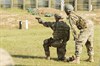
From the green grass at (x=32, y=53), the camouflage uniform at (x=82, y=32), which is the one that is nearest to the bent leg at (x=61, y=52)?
the green grass at (x=32, y=53)

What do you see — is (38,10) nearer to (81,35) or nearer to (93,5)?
(93,5)

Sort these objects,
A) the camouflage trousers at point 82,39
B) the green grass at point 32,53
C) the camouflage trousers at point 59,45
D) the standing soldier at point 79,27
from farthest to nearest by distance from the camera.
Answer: the camouflage trousers at point 59,45
the green grass at point 32,53
the camouflage trousers at point 82,39
the standing soldier at point 79,27

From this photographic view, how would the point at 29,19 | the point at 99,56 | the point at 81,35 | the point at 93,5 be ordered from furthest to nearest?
the point at 93,5, the point at 29,19, the point at 99,56, the point at 81,35

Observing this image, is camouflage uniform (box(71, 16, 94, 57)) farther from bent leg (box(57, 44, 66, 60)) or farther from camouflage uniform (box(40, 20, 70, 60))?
bent leg (box(57, 44, 66, 60))

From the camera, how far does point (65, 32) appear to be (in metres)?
17.2

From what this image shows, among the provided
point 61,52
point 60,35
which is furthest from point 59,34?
point 61,52

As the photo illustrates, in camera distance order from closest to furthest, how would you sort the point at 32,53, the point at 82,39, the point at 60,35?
the point at 82,39, the point at 60,35, the point at 32,53

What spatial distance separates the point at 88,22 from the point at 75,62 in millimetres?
1483

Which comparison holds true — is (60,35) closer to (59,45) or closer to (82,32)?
(59,45)

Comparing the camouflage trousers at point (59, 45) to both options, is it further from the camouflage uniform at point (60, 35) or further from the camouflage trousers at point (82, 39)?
the camouflage trousers at point (82, 39)

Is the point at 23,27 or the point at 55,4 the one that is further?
the point at 55,4

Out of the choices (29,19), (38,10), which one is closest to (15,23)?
(29,19)

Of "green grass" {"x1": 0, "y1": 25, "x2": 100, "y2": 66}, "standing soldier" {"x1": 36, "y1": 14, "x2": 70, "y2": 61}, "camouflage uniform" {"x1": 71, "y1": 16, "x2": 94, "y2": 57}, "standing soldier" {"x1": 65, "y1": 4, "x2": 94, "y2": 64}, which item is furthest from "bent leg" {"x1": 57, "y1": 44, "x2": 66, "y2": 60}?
"camouflage uniform" {"x1": 71, "y1": 16, "x2": 94, "y2": 57}

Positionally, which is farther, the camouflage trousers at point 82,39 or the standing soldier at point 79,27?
the camouflage trousers at point 82,39
